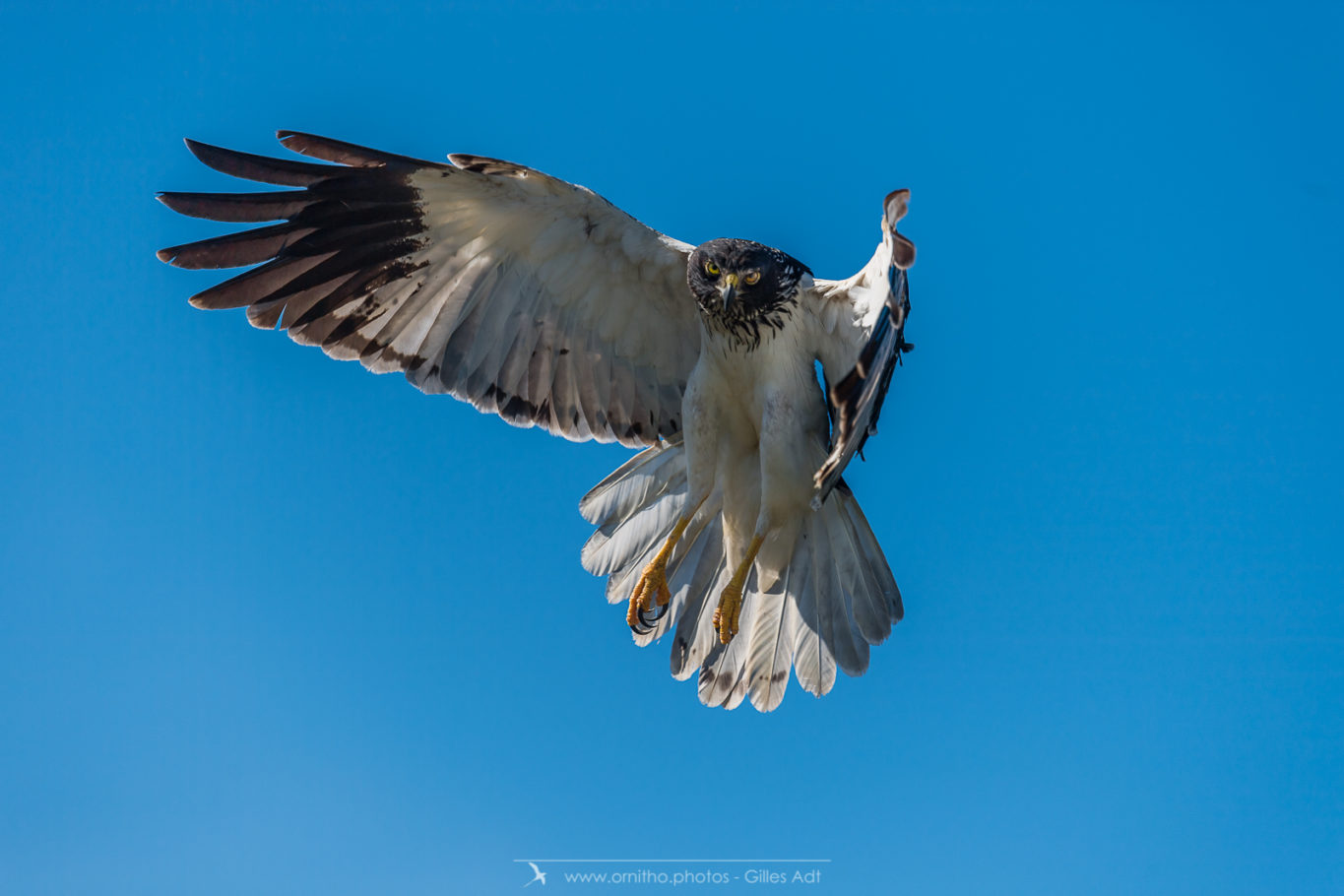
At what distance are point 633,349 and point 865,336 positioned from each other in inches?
61.4

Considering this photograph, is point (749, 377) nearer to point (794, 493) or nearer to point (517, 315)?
point (794, 493)

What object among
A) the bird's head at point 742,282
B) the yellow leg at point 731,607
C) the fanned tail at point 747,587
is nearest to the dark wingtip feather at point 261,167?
the bird's head at point 742,282

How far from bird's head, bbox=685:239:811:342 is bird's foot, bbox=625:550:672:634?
1.37m

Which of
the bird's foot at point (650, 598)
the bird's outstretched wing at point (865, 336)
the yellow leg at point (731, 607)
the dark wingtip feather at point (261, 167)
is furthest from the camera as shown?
the bird's foot at point (650, 598)

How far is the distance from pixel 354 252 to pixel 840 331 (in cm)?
254

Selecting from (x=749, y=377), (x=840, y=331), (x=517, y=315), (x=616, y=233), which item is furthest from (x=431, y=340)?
(x=840, y=331)

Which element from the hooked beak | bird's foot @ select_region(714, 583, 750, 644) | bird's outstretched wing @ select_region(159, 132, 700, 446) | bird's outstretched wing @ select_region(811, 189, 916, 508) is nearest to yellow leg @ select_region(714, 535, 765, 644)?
bird's foot @ select_region(714, 583, 750, 644)

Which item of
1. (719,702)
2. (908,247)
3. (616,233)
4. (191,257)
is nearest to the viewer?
(908,247)

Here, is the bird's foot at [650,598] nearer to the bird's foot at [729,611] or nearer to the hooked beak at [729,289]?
the bird's foot at [729,611]

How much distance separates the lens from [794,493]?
19.4 feet

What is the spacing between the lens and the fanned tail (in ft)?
20.2

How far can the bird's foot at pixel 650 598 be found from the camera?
6.23m

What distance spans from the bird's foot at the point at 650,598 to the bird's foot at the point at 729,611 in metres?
0.32

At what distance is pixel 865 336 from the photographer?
538 centimetres
